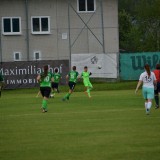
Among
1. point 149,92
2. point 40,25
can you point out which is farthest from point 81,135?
point 40,25

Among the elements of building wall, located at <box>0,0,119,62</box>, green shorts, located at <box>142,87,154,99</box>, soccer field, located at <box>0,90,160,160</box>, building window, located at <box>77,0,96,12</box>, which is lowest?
soccer field, located at <box>0,90,160,160</box>

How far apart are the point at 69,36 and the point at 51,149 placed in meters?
A: 44.7

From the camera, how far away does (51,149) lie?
15.3m

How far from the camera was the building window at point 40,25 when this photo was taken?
6025cm

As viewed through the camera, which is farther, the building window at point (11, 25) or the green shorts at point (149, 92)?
the building window at point (11, 25)

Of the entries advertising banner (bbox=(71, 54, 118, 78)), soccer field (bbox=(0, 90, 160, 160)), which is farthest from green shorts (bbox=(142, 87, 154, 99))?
advertising banner (bbox=(71, 54, 118, 78))

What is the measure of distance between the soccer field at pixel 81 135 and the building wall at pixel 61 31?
3233 cm

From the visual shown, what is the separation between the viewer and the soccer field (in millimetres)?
14516

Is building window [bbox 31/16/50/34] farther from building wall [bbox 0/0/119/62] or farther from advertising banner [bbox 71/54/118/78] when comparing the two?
advertising banner [bbox 71/54/118/78]

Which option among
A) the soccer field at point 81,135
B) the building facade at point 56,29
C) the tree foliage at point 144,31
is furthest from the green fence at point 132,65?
the soccer field at point 81,135

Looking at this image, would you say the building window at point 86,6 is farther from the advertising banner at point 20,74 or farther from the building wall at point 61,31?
the advertising banner at point 20,74

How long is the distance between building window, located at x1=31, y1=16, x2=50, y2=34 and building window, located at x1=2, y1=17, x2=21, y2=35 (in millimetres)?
1312

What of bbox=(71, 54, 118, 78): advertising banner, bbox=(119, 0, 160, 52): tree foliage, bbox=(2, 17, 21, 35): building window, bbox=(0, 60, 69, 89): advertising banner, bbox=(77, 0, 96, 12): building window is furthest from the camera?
bbox=(119, 0, 160, 52): tree foliage

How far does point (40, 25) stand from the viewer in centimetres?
6028
